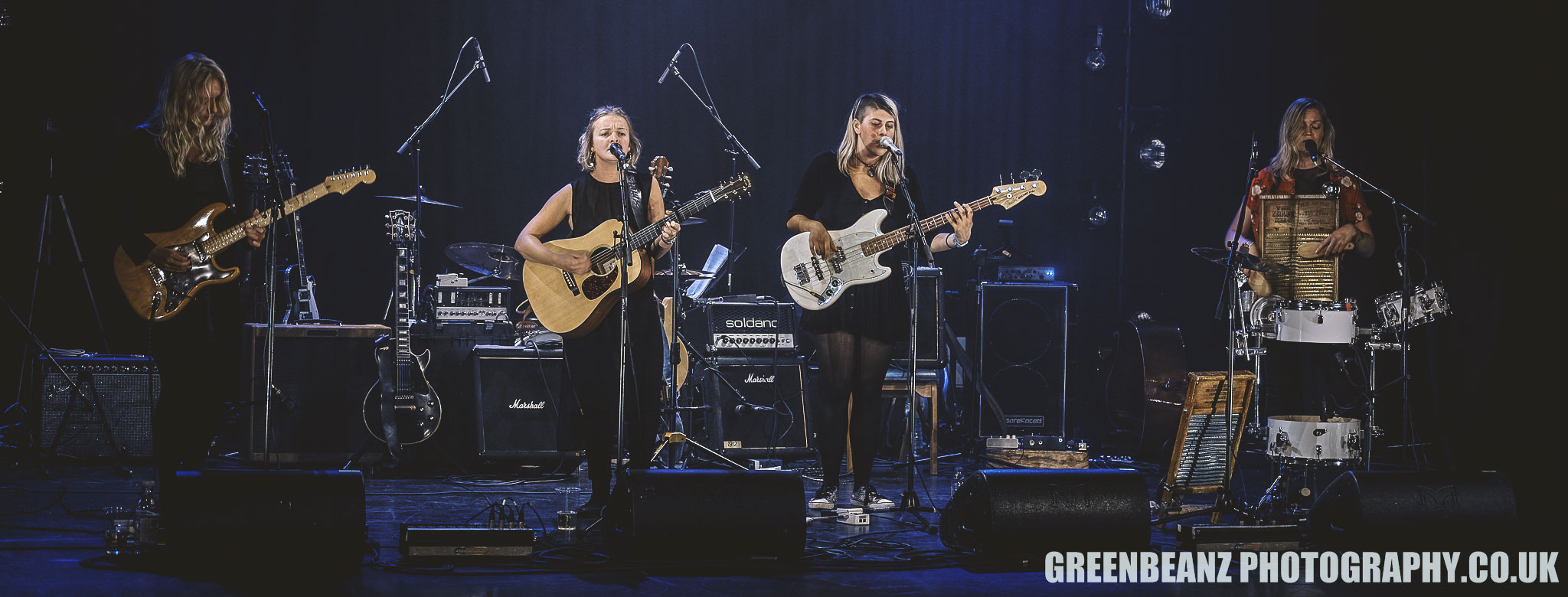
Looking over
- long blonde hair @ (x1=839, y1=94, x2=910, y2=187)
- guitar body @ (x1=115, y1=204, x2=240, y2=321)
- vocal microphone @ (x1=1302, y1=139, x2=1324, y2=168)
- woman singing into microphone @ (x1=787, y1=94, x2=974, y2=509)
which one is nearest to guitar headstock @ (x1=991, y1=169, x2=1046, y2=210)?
woman singing into microphone @ (x1=787, y1=94, x2=974, y2=509)

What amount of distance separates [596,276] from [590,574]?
4.59ft

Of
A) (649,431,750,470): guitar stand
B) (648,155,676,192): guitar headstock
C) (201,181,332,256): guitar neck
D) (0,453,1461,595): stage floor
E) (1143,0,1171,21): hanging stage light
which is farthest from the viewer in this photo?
(1143,0,1171,21): hanging stage light

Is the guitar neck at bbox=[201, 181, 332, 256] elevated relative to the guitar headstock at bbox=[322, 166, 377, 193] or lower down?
lower down

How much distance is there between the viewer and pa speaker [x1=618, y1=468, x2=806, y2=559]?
4016 millimetres

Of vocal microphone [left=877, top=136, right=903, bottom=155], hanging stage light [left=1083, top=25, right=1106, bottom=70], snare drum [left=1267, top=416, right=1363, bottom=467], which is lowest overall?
snare drum [left=1267, top=416, right=1363, bottom=467]

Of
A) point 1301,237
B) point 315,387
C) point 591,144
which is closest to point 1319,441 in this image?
point 1301,237

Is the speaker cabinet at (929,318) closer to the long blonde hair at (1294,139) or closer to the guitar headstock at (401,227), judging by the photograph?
the long blonde hair at (1294,139)

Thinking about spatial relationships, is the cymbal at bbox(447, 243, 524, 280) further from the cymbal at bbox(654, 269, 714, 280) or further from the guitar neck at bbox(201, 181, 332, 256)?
the guitar neck at bbox(201, 181, 332, 256)

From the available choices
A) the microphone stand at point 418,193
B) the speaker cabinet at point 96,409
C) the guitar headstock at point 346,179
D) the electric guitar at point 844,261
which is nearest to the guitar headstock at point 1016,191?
the electric guitar at point 844,261

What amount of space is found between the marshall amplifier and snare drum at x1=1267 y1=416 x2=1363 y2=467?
9.05 ft

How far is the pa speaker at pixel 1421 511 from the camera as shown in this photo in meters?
4.35

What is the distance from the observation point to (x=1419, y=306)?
17.4 feet

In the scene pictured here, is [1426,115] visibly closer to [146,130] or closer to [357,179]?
[357,179]

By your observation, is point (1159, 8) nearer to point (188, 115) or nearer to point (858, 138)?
point (858, 138)
